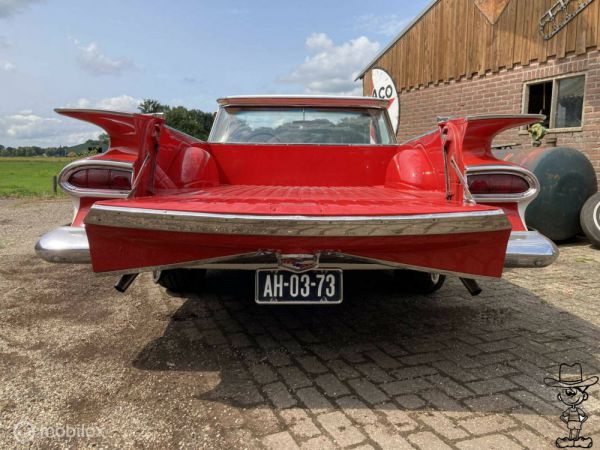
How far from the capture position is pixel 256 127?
4637 millimetres

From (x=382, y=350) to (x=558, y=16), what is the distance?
7.49 m

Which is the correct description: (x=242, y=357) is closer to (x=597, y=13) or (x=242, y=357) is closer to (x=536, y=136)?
(x=536, y=136)

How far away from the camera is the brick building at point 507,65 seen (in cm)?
755

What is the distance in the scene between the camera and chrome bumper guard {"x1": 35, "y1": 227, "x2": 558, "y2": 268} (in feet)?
8.36

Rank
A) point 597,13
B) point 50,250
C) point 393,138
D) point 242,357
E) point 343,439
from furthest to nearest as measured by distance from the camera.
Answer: point 597,13 < point 393,138 < point 242,357 < point 50,250 < point 343,439

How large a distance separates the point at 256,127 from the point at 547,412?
3.39 metres

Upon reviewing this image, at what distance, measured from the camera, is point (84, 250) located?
2533mm

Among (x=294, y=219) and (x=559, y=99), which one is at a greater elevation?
(x=559, y=99)

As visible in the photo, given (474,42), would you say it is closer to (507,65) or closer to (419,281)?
(507,65)

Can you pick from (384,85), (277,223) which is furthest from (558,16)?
(277,223)

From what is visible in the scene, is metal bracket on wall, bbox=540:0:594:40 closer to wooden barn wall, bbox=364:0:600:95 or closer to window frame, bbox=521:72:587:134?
wooden barn wall, bbox=364:0:600:95

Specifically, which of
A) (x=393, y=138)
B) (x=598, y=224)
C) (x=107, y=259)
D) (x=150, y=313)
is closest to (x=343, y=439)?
(x=107, y=259)

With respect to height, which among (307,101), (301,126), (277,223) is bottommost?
(277,223)

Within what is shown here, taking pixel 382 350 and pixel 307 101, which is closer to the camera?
pixel 382 350
